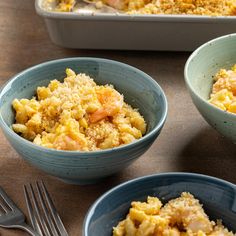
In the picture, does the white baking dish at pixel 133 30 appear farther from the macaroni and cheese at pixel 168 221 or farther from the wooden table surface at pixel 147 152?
the macaroni and cheese at pixel 168 221

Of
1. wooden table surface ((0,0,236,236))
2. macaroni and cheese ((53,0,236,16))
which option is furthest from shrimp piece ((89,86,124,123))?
macaroni and cheese ((53,0,236,16))

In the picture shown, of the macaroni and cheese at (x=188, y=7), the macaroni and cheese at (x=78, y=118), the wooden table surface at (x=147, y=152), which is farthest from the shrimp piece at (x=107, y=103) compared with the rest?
the macaroni and cheese at (x=188, y=7)

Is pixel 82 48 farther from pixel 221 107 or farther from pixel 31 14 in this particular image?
pixel 221 107

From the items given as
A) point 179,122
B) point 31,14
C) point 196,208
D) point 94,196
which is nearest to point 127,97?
point 179,122

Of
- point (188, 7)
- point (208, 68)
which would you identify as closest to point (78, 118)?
point (208, 68)

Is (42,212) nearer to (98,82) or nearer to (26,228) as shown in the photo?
(26,228)

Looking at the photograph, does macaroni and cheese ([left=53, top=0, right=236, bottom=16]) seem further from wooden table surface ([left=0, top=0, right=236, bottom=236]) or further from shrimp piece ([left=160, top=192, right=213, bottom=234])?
shrimp piece ([left=160, top=192, right=213, bottom=234])
